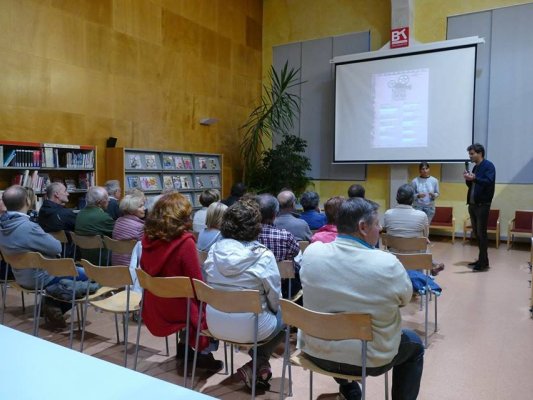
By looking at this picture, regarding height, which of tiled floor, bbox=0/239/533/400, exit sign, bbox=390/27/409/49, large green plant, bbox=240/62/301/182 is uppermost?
exit sign, bbox=390/27/409/49

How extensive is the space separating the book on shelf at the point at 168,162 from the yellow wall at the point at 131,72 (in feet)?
0.90

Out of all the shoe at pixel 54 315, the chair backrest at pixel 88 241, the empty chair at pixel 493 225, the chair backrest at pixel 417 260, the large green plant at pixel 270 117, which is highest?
the large green plant at pixel 270 117

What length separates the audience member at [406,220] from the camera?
413 cm

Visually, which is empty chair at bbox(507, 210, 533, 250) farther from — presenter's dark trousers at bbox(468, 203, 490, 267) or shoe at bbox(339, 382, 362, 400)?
shoe at bbox(339, 382, 362, 400)

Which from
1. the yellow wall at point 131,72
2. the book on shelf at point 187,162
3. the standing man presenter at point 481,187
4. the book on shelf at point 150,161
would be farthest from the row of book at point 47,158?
the standing man presenter at point 481,187

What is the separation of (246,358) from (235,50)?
7.99 m

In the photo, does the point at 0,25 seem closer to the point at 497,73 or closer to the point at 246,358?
the point at 246,358

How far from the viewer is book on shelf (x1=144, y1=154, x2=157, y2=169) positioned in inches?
289

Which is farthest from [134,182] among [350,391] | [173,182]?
[350,391]

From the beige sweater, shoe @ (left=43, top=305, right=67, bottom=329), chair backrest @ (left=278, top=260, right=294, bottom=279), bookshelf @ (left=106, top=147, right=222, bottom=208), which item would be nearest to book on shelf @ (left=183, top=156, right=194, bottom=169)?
bookshelf @ (left=106, top=147, right=222, bottom=208)

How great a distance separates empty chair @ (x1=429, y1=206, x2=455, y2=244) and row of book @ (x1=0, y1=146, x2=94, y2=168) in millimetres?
6228

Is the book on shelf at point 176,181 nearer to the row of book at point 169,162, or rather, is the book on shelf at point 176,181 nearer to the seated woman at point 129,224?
the row of book at point 169,162

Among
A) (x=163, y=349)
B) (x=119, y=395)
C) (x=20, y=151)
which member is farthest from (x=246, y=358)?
(x=20, y=151)

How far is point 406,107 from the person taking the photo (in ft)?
27.2
